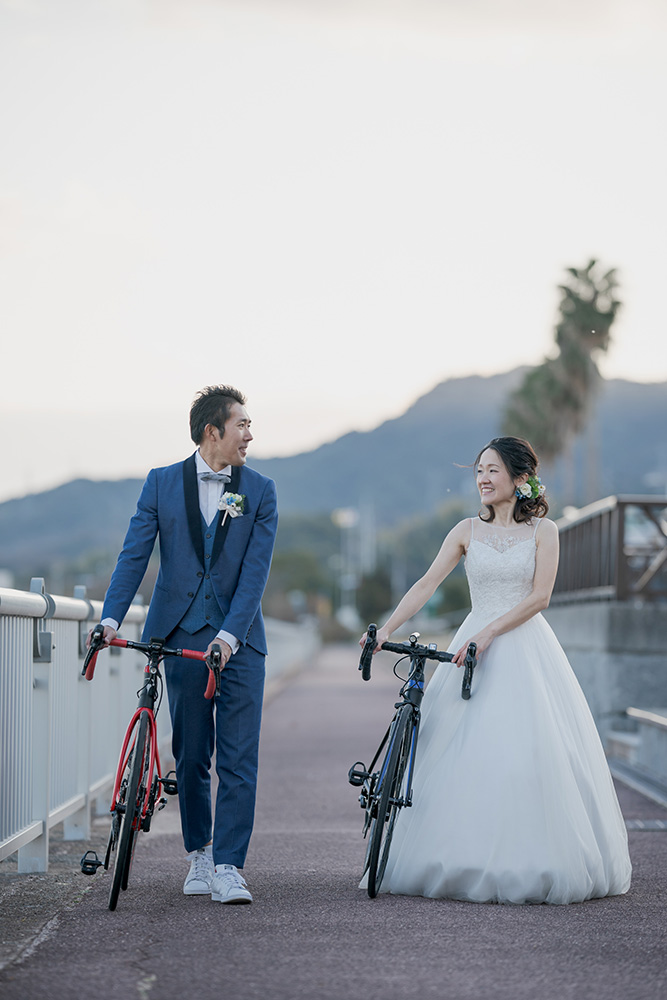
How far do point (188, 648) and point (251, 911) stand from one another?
118 centimetres

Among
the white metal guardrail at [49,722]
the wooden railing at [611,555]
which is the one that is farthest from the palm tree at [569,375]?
the white metal guardrail at [49,722]

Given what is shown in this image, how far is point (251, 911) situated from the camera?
237 inches

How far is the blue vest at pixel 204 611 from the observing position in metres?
6.41

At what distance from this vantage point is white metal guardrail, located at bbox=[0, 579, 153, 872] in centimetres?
646

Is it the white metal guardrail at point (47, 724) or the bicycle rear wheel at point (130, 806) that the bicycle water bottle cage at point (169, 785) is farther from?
the white metal guardrail at point (47, 724)

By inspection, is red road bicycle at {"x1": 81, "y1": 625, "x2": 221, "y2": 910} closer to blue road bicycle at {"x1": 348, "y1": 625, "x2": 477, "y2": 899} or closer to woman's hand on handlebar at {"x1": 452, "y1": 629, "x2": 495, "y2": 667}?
blue road bicycle at {"x1": 348, "y1": 625, "x2": 477, "y2": 899}

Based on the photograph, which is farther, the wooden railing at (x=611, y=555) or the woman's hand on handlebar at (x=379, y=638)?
the wooden railing at (x=611, y=555)

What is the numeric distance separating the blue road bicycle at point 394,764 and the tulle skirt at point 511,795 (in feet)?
0.43

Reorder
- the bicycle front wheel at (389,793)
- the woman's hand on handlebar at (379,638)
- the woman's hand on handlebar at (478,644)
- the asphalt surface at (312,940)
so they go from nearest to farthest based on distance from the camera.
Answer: the asphalt surface at (312,940)
the bicycle front wheel at (389,793)
the woman's hand on handlebar at (379,638)
the woman's hand on handlebar at (478,644)

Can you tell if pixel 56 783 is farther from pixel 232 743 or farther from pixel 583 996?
pixel 583 996

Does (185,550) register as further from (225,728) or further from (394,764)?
(394,764)

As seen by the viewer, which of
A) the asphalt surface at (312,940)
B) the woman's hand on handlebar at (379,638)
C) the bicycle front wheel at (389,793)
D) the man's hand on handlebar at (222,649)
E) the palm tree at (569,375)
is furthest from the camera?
the palm tree at (569,375)

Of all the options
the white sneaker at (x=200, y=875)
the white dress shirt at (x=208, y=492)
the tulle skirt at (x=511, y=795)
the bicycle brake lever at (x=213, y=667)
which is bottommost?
the white sneaker at (x=200, y=875)

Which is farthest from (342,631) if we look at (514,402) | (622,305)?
(622,305)
